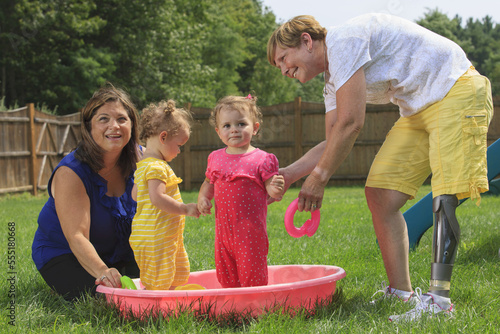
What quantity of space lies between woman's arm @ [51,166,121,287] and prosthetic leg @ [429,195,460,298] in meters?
1.64

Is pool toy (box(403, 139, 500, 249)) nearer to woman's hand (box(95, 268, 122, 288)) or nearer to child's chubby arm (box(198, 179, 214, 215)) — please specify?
child's chubby arm (box(198, 179, 214, 215))

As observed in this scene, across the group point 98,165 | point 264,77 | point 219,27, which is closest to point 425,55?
point 98,165

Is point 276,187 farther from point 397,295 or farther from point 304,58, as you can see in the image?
point 397,295

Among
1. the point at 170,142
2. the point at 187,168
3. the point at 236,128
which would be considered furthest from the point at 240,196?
the point at 187,168

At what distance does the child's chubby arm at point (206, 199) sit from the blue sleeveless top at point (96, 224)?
2.19ft

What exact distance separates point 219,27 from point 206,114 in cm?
2324

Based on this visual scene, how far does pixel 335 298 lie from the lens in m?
2.73

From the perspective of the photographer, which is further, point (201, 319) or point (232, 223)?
point (232, 223)

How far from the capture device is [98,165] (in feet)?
10.3

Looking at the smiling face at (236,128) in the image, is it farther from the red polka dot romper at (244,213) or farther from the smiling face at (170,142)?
the smiling face at (170,142)

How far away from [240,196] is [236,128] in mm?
359

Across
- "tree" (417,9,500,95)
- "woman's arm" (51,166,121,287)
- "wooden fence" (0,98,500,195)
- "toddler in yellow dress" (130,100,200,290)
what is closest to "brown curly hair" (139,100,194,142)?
"toddler in yellow dress" (130,100,200,290)

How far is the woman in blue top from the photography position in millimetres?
2973

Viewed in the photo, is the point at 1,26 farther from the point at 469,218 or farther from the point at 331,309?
the point at 331,309
